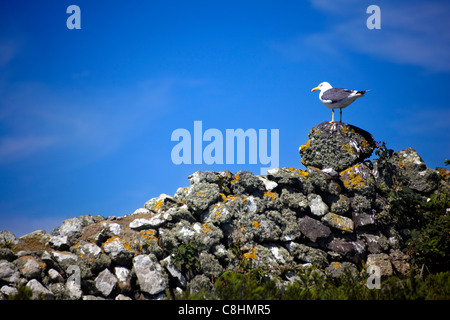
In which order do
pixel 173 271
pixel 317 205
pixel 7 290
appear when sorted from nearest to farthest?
pixel 7 290
pixel 173 271
pixel 317 205

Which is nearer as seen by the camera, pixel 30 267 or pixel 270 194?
pixel 30 267

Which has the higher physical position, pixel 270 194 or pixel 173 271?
pixel 270 194

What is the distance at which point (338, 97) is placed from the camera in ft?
36.3

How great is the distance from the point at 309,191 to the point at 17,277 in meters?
6.81

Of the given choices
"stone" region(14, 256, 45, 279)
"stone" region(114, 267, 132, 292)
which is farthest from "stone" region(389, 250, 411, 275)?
"stone" region(14, 256, 45, 279)

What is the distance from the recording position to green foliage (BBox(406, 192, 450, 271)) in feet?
30.1

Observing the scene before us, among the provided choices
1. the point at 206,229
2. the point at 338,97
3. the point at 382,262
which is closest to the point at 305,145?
the point at 338,97

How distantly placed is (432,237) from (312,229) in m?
2.86

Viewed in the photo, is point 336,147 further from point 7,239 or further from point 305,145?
point 7,239

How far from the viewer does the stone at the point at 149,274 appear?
8109mm

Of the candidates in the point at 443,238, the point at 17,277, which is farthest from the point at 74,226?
the point at 443,238
